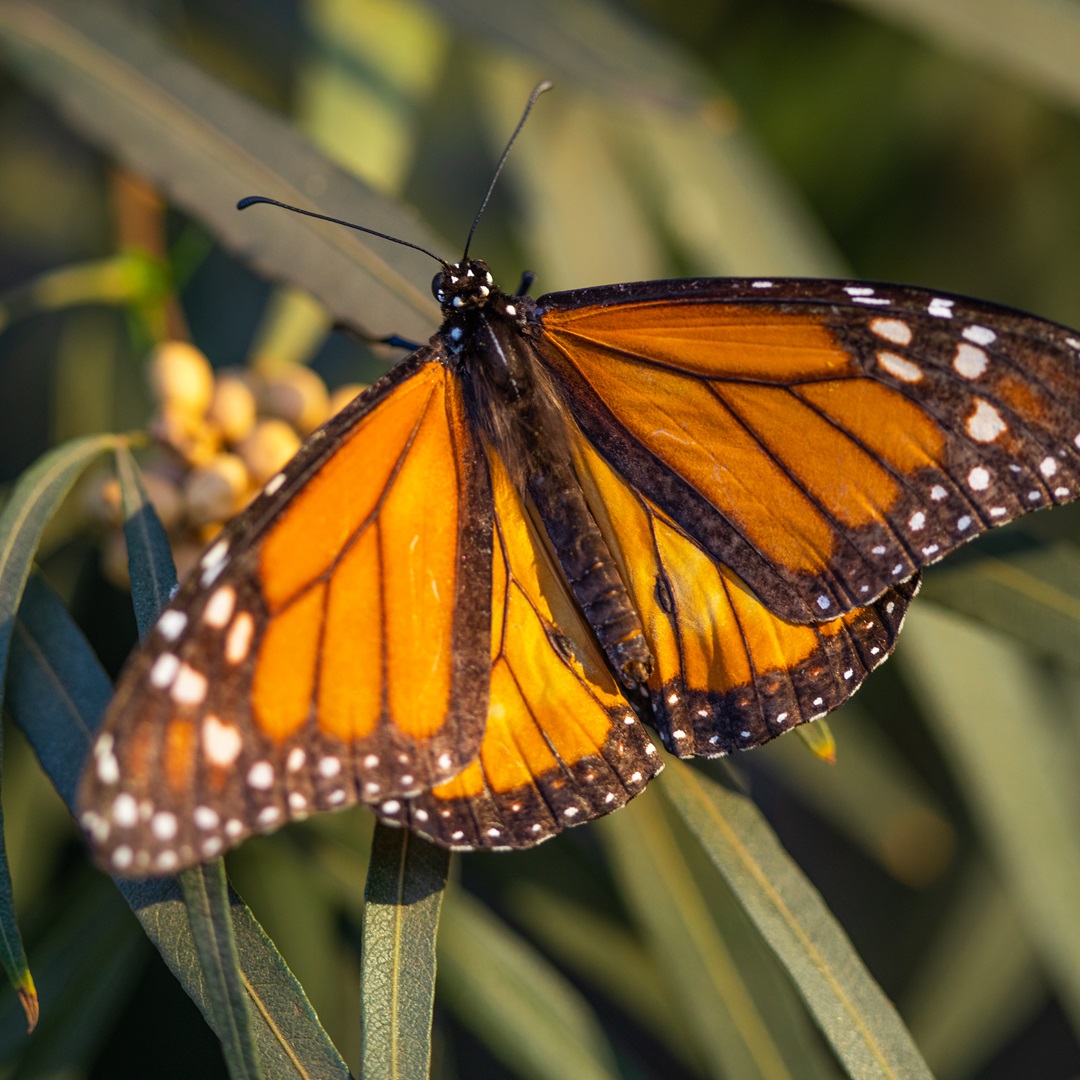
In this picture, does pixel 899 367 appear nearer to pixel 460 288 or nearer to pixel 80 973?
pixel 460 288

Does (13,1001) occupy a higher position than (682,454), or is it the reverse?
(682,454)

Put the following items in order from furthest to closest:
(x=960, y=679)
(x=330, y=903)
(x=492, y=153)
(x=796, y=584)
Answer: (x=492, y=153) < (x=330, y=903) < (x=960, y=679) < (x=796, y=584)

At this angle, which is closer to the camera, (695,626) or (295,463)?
(295,463)

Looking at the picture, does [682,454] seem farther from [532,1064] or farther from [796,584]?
[532,1064]

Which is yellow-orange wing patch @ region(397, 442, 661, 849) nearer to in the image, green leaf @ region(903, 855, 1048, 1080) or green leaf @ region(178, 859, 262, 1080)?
green leaf @ region(178, 859, 262, 1080)

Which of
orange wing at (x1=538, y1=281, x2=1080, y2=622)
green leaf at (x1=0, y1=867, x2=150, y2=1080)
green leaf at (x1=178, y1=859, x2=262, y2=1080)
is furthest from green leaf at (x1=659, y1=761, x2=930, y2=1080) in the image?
green leaf at (x1=0, y1=867, x2=150, y2=1080)

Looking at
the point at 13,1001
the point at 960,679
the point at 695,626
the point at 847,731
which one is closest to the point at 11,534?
the point at 13,1001

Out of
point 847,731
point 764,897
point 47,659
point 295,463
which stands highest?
point 295,463

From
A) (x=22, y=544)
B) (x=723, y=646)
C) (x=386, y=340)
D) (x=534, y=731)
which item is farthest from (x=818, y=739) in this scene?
(x=22, y=544)
